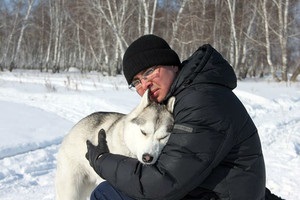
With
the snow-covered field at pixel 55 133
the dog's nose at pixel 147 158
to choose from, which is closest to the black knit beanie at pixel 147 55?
the dog's nose at pixel 147 158

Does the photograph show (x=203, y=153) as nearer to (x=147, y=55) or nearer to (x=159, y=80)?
(x=159, y=80)

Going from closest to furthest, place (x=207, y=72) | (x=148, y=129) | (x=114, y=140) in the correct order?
1. (x=207, y=72)
2. (x=148, y=129)
3. (x=114, y=140)

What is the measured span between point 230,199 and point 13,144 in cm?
400

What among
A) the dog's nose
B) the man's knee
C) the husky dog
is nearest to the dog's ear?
the husky dog

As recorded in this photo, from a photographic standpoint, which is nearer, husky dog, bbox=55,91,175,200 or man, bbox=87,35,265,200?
man, bbox=87,35,265,200

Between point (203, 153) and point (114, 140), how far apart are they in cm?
107

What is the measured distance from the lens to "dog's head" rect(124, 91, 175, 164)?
2287 mm

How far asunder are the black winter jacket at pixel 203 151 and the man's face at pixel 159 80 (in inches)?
7.9

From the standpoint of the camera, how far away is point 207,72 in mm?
1936

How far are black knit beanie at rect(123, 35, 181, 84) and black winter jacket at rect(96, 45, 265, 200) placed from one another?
238mm

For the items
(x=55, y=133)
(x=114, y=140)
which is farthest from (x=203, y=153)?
(x=55, y=133)

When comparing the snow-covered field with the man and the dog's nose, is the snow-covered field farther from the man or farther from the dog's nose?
the man

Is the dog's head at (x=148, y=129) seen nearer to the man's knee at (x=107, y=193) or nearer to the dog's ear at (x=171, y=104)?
the dog's ear at (x=171, y=104)

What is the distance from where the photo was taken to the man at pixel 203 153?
5.93 ft
